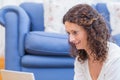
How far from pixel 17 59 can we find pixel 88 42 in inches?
38.7

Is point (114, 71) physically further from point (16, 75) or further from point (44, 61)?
point (44, 61)

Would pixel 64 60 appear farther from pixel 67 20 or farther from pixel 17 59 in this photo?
pixel 67 20

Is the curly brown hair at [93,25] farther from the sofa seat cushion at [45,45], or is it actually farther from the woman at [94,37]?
the sofa seat cushion at [45,45]

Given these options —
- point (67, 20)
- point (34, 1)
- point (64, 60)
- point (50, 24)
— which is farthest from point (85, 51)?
point (34, 1)

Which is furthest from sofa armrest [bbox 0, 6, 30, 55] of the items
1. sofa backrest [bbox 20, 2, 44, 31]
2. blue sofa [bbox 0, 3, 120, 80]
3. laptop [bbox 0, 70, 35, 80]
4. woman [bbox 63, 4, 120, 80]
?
woman [bbox 63, 4, 120, 80]

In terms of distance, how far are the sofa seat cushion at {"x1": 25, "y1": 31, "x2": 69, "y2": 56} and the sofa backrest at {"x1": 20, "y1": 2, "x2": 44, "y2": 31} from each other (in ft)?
1.44

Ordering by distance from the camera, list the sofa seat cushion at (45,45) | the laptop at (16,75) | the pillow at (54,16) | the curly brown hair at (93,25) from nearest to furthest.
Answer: the curly brown hair at (93,25), the laptop at (16,75), the sofa seat cushion at (45,45), the pillow at (54,16)

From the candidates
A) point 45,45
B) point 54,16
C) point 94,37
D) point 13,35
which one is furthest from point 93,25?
point 54,16

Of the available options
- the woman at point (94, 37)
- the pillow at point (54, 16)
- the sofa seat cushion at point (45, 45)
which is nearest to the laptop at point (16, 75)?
the woman at point (94, 37)

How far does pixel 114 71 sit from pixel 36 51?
0.92m

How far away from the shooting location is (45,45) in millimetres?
1946

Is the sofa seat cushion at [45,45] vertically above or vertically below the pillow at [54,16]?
below

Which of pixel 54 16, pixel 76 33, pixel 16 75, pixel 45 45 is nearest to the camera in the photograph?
pixel 76 33

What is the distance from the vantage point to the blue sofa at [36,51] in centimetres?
196
